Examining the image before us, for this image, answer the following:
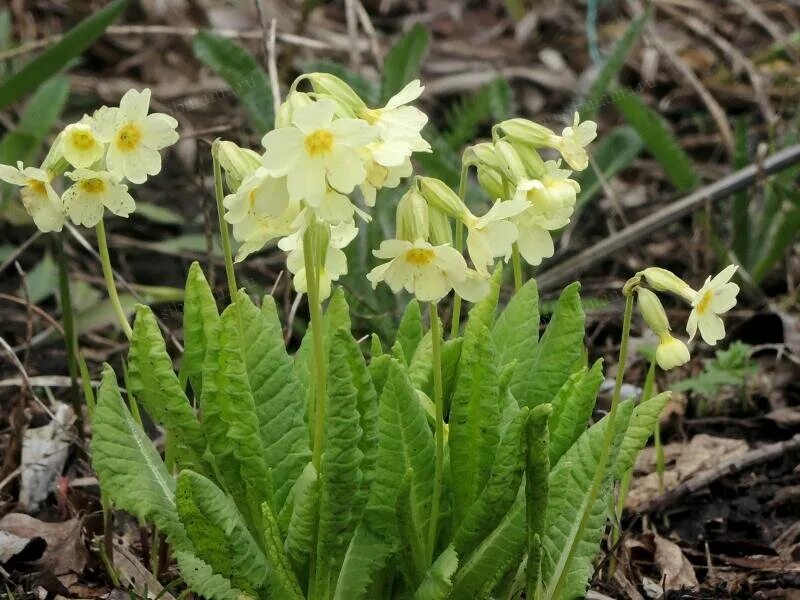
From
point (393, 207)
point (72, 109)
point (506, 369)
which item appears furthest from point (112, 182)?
point (72, 109)

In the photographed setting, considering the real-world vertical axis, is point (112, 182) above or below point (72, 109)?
above

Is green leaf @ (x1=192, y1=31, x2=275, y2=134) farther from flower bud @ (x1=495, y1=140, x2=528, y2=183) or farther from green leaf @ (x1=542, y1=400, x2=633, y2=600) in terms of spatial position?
green leaf @ (x1=542, y1=400, x2=633, y2=600)

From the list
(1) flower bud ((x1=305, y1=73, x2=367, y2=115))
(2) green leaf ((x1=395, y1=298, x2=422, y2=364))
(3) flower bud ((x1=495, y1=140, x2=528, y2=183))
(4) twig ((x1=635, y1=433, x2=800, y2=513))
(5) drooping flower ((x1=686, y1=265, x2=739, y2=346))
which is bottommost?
(4) twig ((x1=635, y1=433, x2=800, y2=513))

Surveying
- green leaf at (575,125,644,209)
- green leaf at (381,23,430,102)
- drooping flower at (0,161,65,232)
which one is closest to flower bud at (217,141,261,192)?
drooping flower at (0,161,65,232)

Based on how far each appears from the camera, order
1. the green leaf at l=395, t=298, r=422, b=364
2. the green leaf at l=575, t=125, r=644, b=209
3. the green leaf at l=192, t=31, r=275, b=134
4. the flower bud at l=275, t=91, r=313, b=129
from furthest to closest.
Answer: the green leaf at l=575, t=125, r=644, b=209 → the green leaf at l=192, t=31, r=275, b=134 → the green leaf at l=395, t=298, r=422, b=364 → the flower bud at l=275, t=91, r=313, b=129

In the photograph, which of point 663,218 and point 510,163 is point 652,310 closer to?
point 510,163

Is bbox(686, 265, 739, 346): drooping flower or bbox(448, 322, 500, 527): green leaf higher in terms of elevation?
bbox(686, 265, 739, 346): drooping flower

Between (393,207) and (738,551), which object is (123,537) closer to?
(738,551)
